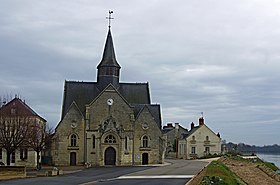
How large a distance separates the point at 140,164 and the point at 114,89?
9.99 metres

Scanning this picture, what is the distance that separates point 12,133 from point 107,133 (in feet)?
57.9

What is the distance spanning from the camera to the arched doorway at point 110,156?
5834cm

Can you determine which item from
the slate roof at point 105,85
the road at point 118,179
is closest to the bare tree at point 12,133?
the road at point 118,179

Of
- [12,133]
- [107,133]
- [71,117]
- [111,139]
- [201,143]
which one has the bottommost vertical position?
[201,143]

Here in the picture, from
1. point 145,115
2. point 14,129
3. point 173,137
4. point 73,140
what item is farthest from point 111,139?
point 173,137

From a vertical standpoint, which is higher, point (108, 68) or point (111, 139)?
point (108, 68)

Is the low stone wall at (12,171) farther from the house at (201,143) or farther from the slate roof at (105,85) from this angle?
the house at (201,143)

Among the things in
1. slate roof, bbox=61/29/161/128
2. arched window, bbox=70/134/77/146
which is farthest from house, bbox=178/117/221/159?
arched window, bbox=70/134/77/146

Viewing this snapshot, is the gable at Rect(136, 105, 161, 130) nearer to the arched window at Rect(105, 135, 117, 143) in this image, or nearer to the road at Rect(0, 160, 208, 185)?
the arched window at Rect(105, 135, 117, 143)

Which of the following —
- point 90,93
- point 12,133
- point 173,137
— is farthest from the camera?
point 173,137

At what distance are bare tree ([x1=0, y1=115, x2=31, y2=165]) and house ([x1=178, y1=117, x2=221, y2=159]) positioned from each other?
40476mm

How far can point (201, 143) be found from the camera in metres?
80.8

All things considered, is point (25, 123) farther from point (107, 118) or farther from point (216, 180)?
point (216, 180)

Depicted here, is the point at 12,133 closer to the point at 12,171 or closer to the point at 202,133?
the point at 12,171
